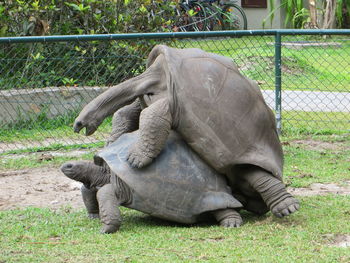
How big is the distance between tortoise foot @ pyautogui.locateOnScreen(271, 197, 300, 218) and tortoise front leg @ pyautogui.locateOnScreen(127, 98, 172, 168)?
2.81ft

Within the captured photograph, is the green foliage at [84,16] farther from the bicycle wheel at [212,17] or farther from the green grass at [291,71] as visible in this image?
the bicycle wheel at [212,17]

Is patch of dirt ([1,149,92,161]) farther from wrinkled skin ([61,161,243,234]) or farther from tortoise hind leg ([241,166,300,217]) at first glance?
tortoise hind leg ([241,166,300,217])

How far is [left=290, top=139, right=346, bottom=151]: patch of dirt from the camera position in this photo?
8.05 m

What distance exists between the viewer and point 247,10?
66.5 feet

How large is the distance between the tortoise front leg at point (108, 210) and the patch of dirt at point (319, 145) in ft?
11.2

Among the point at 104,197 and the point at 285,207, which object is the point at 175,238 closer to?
the point at 104,197

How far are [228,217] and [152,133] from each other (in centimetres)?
76

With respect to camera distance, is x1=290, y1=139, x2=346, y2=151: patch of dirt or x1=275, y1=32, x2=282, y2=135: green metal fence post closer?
x1=290, y1=139, x2=346, y2=151: patch of dirt

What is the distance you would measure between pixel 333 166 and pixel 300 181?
0.71 meters

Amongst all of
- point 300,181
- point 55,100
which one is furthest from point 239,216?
point 55,100

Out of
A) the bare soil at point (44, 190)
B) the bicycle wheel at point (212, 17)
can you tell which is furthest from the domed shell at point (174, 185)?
the bicycle wheel at point (212, 17)

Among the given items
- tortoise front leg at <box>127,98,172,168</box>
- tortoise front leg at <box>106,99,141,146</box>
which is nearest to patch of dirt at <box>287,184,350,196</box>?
tortoise front leg at <box>106,99,141,146</box>

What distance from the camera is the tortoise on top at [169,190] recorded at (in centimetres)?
511

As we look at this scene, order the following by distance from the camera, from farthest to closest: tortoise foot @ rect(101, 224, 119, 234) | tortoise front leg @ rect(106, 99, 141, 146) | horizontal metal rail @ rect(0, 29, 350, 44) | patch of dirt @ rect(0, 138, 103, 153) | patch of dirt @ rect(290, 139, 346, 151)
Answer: patch of dirt @ rect(0, 138, 103, 153)
patch of dirt @ rect(290, 139, 346, 151)
horizontal metal rail @ rect(0, 29, 350, 44)
tortoise front leg @ rect(106, 99, 141, 146)
tortoise foot @ rect(101, 224, 119, 234)
